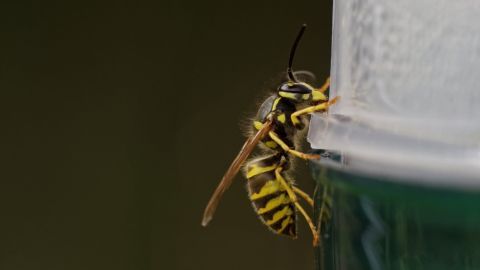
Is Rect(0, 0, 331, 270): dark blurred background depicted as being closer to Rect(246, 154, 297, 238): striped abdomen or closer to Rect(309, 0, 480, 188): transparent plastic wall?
Rect(246, 154, 297, 238): striped abdomen

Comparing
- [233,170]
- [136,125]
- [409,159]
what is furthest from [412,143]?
[136,125]

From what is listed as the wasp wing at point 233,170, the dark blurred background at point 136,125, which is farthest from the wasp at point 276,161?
the dark blurred background at point 136,125

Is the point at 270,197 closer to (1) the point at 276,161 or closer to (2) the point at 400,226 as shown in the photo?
(1) the point at 276,161

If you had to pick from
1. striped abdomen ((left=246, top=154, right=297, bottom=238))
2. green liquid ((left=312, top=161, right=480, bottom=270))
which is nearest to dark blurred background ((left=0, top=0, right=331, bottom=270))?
striped abdomen ((left=246, top=154, right=297, bottom=238))

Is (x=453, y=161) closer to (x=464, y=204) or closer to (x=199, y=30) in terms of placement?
(x=464, y=204)

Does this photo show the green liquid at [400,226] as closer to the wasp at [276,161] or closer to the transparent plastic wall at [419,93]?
the transparent plastic wall at [419,93]

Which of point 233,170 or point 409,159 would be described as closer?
point 409,159
